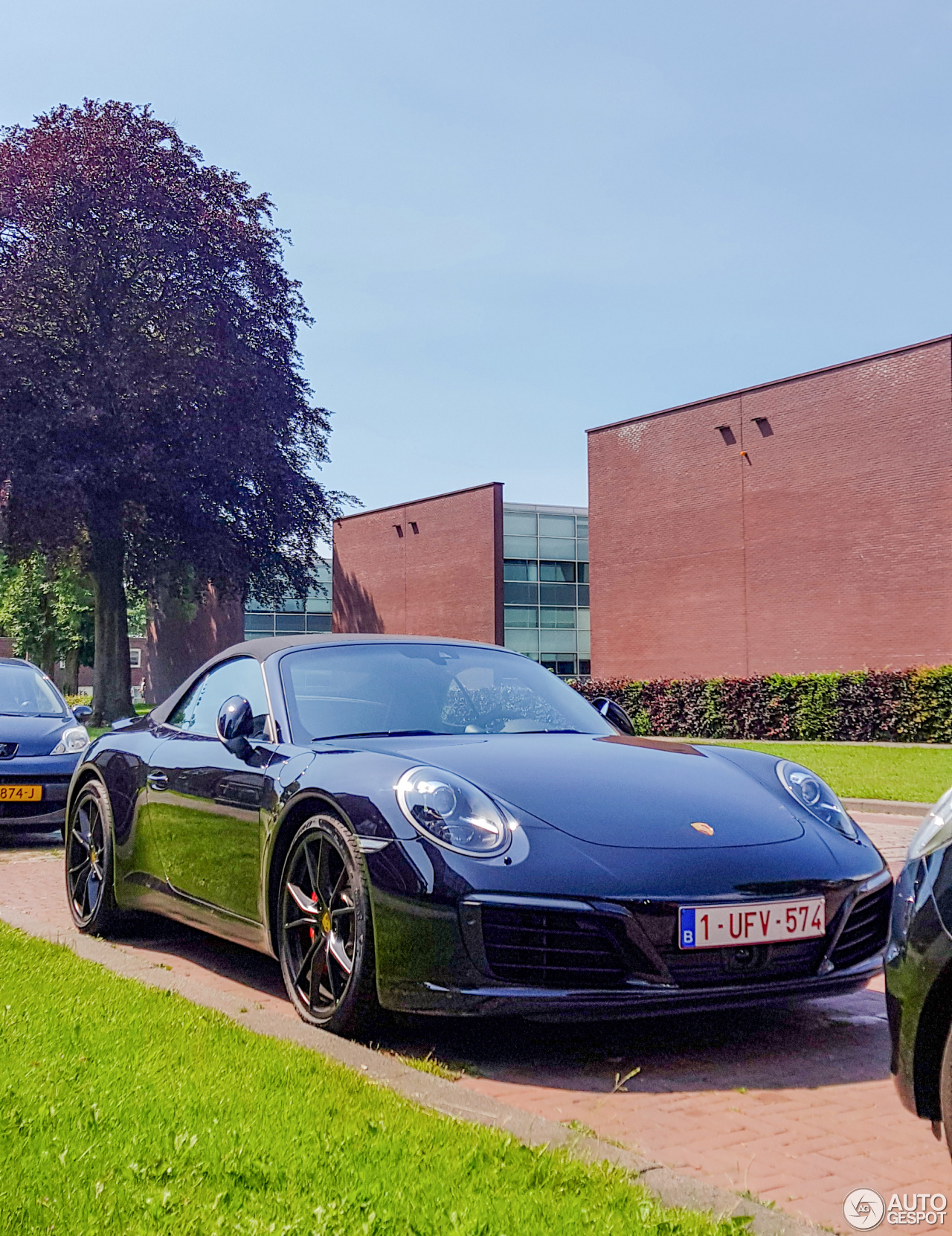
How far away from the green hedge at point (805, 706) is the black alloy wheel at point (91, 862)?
19.6 meters

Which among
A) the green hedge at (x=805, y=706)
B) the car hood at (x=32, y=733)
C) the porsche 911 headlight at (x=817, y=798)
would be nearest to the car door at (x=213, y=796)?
the porsche 911 headlight at (x=817, y=798)

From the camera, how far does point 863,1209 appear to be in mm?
2975

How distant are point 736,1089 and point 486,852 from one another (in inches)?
40.2

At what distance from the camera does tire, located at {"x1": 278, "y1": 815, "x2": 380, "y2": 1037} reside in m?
4.29

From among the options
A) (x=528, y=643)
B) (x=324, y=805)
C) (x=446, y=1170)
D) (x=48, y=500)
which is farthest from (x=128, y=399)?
(x=446, y=1170)

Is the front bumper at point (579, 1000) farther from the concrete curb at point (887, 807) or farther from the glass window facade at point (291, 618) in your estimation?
the glass window facade at point (291, 618)

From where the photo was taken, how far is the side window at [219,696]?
5562 millimetres

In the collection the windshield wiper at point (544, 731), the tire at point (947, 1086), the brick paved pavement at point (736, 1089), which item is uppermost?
the windshield wiper at point (544, 731)

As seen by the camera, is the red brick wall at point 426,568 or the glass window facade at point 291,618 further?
the glass window facade at point 291,618

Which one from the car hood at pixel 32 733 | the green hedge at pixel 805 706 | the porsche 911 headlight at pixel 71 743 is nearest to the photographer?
the car hood at pixel 32 733

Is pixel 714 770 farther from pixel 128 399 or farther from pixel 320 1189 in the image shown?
pixel 128 399

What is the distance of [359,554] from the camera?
49594 millimetres

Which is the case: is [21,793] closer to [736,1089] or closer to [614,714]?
[614,714]

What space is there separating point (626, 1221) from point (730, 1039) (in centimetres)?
194
